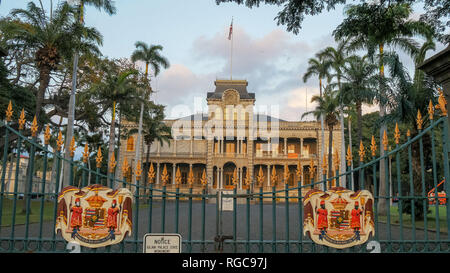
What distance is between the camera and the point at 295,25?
6.76 metres

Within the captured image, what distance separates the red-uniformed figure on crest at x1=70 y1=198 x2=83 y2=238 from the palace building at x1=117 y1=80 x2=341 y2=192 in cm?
3730

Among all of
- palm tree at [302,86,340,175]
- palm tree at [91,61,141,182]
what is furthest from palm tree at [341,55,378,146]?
palm tree at [91,61,141,182]

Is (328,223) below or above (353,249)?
above

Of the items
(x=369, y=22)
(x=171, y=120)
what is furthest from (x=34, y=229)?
(x=171, y=120)

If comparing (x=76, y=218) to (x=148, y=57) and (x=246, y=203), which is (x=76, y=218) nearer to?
(x=246, y=203)

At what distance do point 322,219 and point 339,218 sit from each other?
0.87 feet

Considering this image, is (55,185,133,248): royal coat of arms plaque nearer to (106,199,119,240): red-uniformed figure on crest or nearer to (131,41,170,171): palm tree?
(106,199,119,240): red-uniformed figure on crest

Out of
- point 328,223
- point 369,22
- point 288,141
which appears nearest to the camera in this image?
point 328,223

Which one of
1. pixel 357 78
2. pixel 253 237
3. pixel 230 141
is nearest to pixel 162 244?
pixel 253 237

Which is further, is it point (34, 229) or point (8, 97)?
point (8, 97)

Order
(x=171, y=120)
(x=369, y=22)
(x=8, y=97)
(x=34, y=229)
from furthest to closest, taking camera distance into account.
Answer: (x=171, y=120) < (x=8, y=97) < (x=34, y=229) < (x=369, y=22)

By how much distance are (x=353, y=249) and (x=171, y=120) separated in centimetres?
3934

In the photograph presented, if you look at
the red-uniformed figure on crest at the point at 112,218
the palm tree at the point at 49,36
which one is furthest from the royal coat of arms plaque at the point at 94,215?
the palm tree at the point at 49,36
